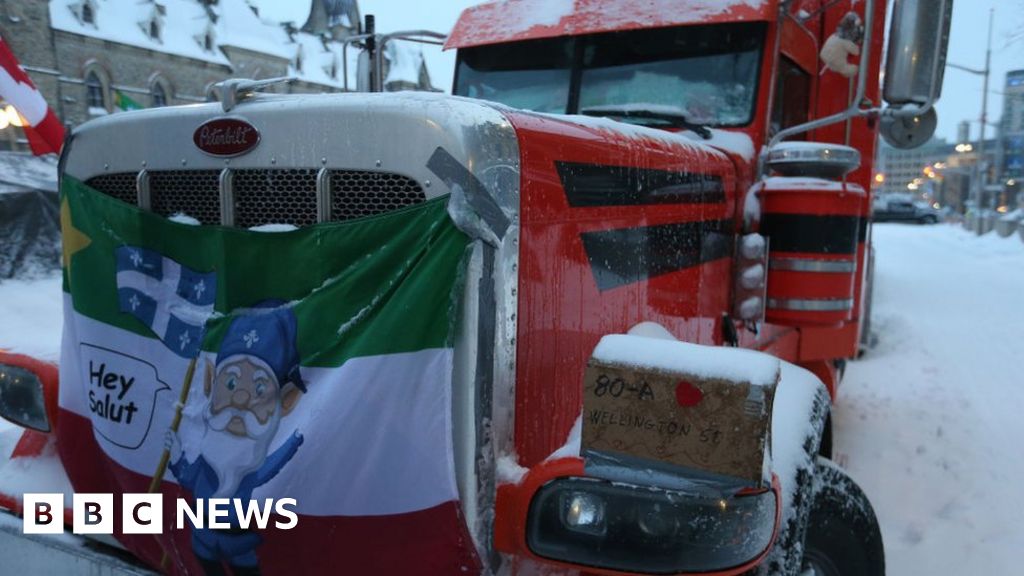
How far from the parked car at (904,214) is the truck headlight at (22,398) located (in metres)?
44.7

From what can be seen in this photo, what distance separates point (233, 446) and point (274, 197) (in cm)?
60

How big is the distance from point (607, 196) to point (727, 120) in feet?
5.11

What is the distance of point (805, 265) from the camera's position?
329cm

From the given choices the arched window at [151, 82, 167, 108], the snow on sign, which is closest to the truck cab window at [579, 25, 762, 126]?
the snow on sign

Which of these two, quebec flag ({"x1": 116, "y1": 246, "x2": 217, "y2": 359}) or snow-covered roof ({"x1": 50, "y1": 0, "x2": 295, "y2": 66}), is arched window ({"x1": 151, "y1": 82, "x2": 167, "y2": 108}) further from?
quebec flag ({"x1": 116, "y1": 246, "x2": 217, "y2": 359})

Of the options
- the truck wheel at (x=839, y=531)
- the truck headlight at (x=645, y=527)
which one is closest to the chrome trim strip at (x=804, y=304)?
the truck wheel at (x=839, y=531)

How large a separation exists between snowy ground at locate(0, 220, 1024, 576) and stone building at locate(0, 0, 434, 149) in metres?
17.0

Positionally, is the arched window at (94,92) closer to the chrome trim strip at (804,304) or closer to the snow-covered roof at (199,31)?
the snow-covered roof at (199,31)

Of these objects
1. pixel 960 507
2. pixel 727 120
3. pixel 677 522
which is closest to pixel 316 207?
pixel 677 522

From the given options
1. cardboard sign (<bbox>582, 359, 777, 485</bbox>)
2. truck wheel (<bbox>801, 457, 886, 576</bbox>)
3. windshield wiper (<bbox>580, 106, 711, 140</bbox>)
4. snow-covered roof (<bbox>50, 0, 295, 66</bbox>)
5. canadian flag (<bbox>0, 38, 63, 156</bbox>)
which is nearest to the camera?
cardboard sign (<bbox>582, 359, 777, 485</bbox>)

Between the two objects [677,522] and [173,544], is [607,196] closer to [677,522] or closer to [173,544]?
[677,522]

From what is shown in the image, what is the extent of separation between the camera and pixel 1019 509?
392 centimetres

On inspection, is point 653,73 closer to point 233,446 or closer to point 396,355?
point 396,355

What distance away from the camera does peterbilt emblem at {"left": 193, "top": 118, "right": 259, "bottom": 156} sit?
179 cm
